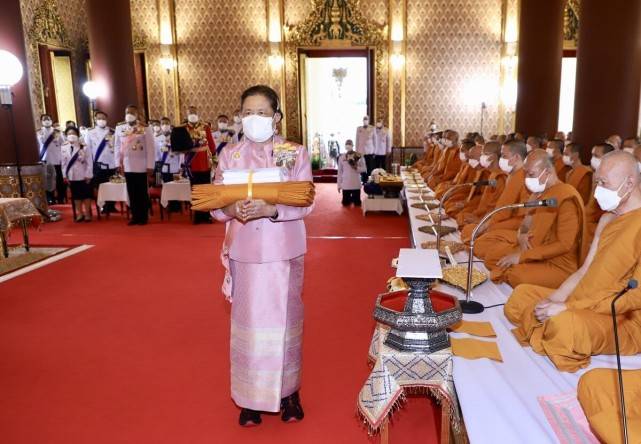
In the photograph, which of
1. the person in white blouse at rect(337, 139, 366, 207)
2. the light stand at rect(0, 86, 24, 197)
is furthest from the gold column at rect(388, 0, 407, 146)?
the light stand at rect(0, 86, 24, 197)

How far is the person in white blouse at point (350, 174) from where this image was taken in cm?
1034

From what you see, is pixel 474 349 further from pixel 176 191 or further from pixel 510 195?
pixel 176 191

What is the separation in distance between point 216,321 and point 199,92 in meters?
11.0

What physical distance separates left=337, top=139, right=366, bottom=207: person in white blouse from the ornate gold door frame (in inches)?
163

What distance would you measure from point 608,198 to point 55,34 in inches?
514

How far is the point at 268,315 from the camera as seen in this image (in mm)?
2783

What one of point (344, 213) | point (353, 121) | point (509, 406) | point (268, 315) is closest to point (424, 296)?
point (509, 406)

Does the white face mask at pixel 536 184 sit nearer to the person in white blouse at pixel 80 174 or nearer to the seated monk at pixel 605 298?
the seated monk at pixel 605 298

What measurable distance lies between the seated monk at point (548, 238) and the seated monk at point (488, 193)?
68.8 inches

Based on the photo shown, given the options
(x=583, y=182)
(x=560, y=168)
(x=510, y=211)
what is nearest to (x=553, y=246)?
(x=510, y=211)

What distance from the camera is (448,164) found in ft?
31.0

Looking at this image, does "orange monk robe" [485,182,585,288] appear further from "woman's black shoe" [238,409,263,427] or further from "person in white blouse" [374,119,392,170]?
"person in white blouse" [374,119,392,170]

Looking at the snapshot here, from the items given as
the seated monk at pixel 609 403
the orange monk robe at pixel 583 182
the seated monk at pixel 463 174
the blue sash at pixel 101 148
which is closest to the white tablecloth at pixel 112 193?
the blue sash at pixel 101 148

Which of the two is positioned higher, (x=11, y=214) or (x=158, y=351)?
(x=11, y=214)
